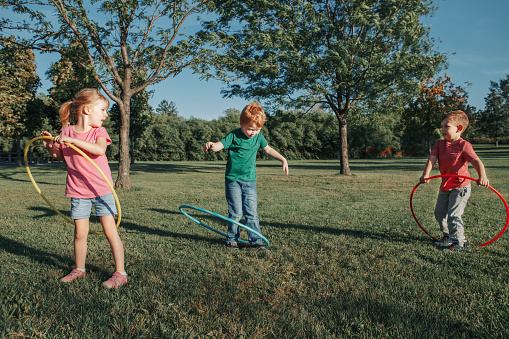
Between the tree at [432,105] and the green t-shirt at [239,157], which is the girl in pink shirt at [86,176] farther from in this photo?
the tree at [432,105]

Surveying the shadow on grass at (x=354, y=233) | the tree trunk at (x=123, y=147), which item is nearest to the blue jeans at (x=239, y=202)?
the shadow on grass at (x=354, y=233)

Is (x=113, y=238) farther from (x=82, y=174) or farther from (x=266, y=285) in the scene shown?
(x=266, y=285)

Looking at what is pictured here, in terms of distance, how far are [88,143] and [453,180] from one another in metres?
4.58

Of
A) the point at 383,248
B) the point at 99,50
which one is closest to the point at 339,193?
the point at 383,248

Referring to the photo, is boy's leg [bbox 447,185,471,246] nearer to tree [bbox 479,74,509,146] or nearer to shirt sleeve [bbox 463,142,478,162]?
shirt sleeve [bbox 463,142,478,162]

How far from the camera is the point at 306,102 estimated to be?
18.1 meters

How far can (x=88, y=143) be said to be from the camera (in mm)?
3213

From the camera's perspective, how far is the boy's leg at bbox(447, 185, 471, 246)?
465cm

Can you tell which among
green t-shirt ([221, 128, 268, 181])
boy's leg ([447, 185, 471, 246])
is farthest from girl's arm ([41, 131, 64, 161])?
boy's leg ([447, 185, 471, 246])

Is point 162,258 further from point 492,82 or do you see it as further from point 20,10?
point 492,82

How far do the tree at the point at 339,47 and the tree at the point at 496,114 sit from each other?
52.4 metres

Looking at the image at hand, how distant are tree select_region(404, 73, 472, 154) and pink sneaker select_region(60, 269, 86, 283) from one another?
31233mm

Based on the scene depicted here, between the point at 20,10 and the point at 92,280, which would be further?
the point at 20,10

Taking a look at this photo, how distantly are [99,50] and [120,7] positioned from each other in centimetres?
170
